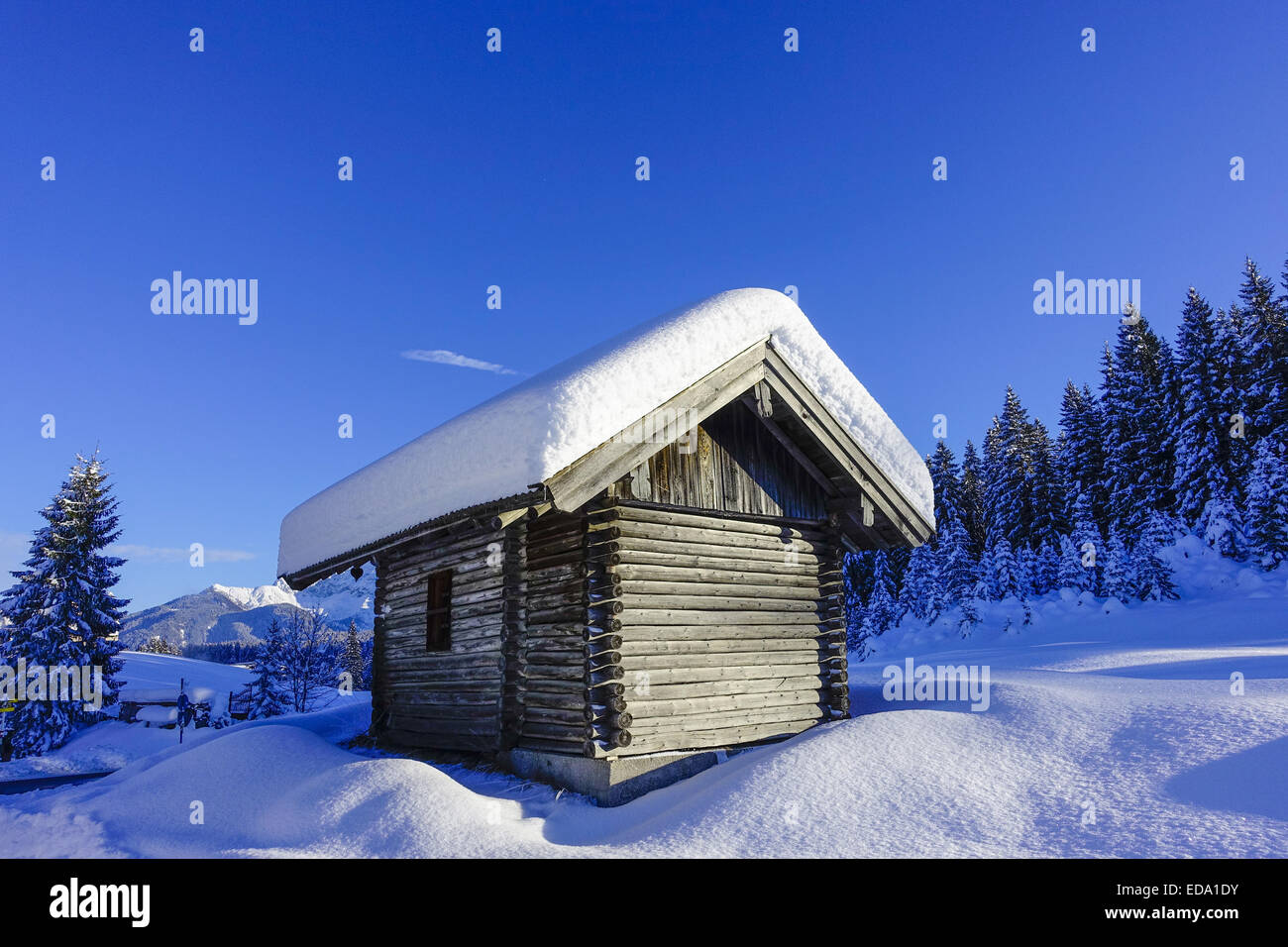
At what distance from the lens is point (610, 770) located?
28.1 feet

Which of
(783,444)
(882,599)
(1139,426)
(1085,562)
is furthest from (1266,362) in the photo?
(783,444)

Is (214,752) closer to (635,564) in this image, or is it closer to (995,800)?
(635,564)

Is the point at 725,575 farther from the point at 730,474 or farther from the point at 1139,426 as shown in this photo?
the point at 1139,426

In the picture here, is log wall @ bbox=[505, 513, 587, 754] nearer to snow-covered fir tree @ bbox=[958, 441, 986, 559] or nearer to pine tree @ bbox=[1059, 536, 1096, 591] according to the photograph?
pine tree @ bbox=[1059, 536, 1096, 591]

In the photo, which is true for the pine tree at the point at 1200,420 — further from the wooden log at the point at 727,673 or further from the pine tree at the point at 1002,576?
the wooden log at the point at 727,673

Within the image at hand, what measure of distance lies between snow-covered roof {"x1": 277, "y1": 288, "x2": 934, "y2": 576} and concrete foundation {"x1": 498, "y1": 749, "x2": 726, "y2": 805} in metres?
3.41

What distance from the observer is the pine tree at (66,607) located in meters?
24.6

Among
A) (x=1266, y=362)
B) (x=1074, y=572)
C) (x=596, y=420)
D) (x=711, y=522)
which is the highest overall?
(x=1266, y=362)

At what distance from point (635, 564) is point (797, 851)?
4183 millimetres

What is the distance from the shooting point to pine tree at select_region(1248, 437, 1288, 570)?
1008 inches

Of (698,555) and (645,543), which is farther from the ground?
(645,543)

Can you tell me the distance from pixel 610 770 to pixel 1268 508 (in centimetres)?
2948

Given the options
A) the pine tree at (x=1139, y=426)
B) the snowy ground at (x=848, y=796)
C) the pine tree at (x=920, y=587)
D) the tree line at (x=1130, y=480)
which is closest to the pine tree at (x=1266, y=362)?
the tree line at (x=1130, y=480)
